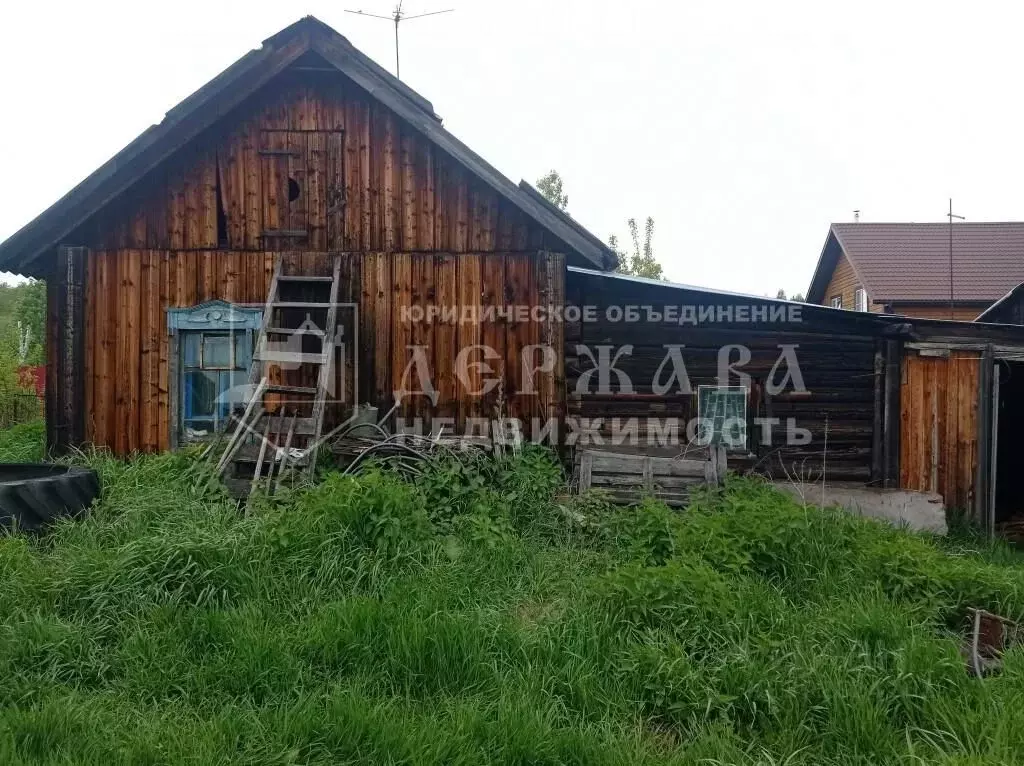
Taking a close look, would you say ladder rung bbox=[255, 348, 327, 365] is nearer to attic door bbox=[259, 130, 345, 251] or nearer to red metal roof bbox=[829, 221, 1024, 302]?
attic door bbox=[259, 130, 345, 251]

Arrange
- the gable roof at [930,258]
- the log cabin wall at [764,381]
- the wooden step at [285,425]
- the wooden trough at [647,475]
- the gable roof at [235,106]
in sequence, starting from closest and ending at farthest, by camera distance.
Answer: the wooden step at [285,425]
the wooden trough at [647,475]
the gable roof at [235,106]
the log cabin wall at [764,381]
the gable roof at [930,258]

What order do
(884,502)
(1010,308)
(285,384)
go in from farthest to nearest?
1. (1010,308)
2. (884,502)
3. (285,384)

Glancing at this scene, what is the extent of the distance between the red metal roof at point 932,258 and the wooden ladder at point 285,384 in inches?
767

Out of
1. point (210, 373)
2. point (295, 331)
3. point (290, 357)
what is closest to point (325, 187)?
point (295, 331)

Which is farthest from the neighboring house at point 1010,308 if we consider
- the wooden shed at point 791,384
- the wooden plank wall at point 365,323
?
the wooden plank wall at point 365,323

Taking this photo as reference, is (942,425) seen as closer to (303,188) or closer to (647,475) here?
(647,475)

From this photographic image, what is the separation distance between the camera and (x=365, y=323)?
24.9 feet

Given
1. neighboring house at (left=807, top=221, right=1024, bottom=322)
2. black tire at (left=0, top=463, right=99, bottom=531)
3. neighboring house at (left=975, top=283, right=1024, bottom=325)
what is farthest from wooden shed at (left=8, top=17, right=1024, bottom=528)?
neighboring house at (left=807, top=221, right=1024, bottom=322)

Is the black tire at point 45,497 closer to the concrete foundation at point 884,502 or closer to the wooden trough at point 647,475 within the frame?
the wooden trough at point 647,475

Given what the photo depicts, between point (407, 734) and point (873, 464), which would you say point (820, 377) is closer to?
point (873, 464)

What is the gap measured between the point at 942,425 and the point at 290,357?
7.99 meters

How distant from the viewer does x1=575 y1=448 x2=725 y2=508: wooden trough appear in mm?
6758

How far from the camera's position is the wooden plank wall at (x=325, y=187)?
24.8ft

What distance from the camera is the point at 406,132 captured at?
7566 mm
